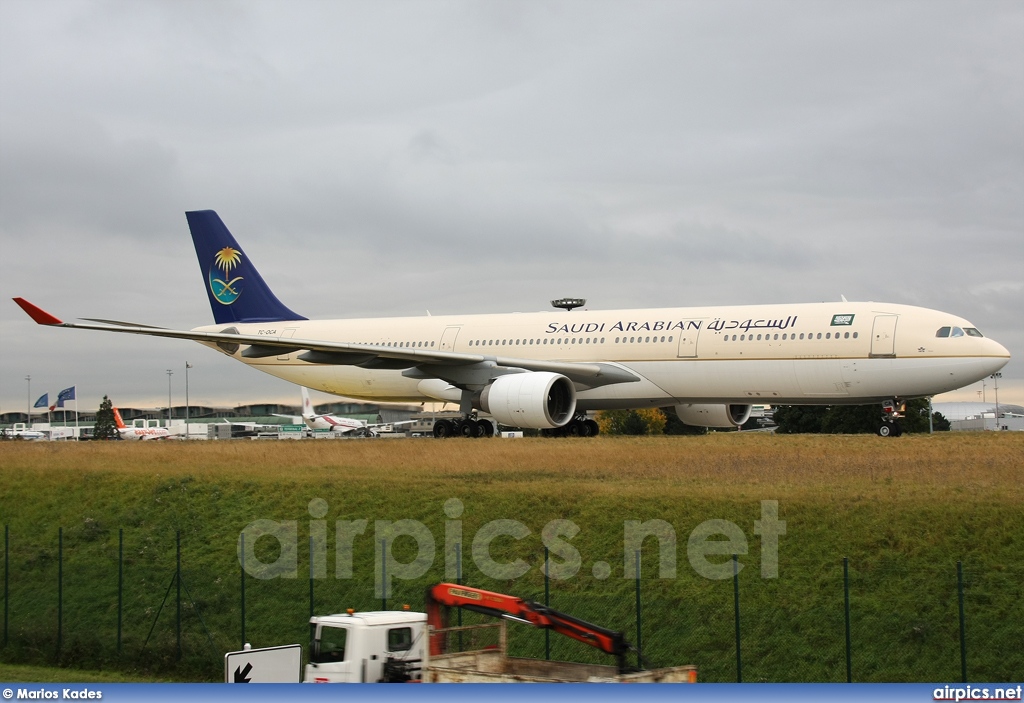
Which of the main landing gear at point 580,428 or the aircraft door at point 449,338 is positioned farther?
the aircraft door at point 449,338

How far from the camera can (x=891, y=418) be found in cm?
3225

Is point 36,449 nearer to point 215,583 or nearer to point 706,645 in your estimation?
point 215,583

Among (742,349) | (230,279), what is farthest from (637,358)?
(230,279)

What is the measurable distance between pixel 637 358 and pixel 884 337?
7.24m

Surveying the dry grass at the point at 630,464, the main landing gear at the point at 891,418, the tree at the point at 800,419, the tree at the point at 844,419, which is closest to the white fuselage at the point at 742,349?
the main landing gear at the point at 891,418

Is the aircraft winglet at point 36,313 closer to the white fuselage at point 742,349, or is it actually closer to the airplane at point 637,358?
the airplane at point 637,358

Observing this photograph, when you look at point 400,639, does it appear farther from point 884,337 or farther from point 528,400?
point 884,337

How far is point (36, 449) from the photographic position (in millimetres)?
35781

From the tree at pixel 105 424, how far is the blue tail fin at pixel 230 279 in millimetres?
38465

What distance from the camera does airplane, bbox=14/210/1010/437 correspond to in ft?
101

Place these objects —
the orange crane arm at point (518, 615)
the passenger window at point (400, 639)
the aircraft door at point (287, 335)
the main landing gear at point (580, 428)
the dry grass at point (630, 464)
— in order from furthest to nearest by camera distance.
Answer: the aircraft door at point (287, 335) → the main landing gear at point (580, 428) → the dry grass at point (630, 464) → the passenger window at point (400, 639) → the orange crane arm at point (518, 615)

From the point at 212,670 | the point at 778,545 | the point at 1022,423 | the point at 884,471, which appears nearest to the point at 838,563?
the point at 778,545

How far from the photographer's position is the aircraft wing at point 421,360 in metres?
34.2

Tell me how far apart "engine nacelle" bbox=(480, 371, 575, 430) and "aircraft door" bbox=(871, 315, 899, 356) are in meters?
8.36
